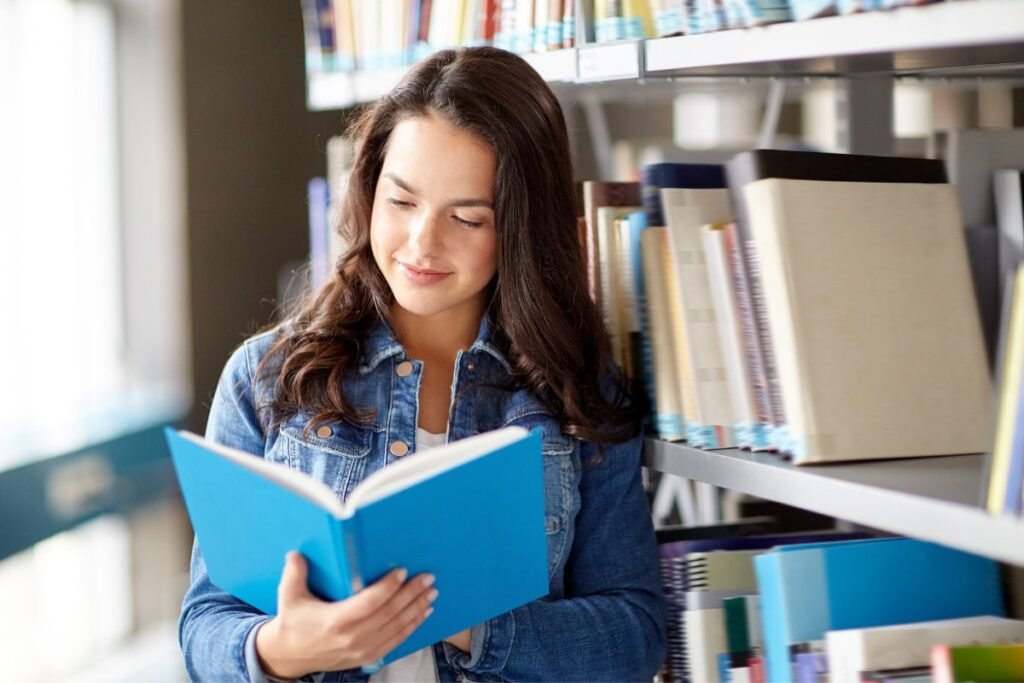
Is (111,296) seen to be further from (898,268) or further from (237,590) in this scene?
(898,268)

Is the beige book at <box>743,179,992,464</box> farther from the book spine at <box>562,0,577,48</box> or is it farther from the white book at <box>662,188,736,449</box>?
the book spine at <box>562,0,577,48</box>

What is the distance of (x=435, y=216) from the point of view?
1.43 metres

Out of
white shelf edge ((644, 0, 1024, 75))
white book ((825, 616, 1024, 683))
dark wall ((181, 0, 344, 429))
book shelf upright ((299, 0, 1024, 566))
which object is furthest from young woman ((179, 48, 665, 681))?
dark wall ((181, 0, 344, 429))

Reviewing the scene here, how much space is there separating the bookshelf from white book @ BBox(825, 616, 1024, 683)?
1.81 feet

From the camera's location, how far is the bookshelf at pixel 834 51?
0.98 metres

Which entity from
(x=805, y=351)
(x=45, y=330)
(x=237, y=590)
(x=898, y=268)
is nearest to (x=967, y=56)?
(x=898, y=268)

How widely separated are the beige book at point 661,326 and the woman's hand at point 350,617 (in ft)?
1.27

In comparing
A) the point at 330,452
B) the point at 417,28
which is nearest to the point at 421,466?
the point at 330,452

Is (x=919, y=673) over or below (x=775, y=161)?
below

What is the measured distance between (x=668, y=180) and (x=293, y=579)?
64cm

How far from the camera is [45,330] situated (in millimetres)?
3100

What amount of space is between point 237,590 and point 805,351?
0.68 metres

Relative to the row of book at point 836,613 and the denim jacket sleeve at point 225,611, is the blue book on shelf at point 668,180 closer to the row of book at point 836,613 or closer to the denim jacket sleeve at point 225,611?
the row of book at point 836,613

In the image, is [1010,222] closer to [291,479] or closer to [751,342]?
[751,342]
